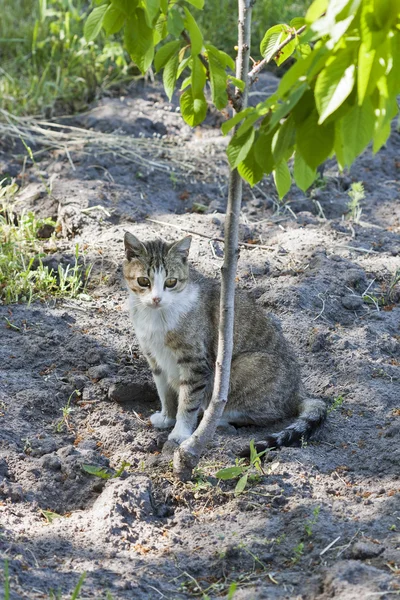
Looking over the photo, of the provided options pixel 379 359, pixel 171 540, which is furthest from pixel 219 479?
pixel 379 359

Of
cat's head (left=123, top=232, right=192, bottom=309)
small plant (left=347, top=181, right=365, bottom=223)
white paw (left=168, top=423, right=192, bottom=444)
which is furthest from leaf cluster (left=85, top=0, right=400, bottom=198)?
small plant (left=347, top=181, right=365, bottom=223)

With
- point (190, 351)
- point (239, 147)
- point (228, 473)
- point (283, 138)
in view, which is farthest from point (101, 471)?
point (283, 138)

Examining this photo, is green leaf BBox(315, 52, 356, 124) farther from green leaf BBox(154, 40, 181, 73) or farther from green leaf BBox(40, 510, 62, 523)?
green leaf BBox(40, 510, 62, 523)

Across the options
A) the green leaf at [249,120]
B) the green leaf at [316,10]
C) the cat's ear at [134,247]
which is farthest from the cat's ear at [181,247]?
the green leaf at [316,10]

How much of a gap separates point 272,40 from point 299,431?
6.63 feet

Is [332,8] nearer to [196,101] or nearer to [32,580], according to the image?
[196,101]

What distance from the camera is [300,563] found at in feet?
11.1

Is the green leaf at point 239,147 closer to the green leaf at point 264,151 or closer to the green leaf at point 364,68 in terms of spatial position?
the green leaf at point 264,151

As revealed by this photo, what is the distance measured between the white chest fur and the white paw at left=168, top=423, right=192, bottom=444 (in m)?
0.32

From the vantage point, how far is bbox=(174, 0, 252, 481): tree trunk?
362cm

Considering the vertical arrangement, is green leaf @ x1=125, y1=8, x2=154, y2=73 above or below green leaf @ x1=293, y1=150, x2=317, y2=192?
above

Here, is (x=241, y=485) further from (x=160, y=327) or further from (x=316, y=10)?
(x=316, y=10)

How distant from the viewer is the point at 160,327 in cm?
476

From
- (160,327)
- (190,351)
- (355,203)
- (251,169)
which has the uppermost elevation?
(251,169)
